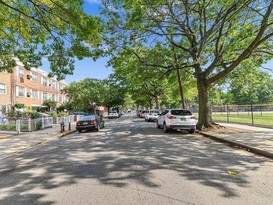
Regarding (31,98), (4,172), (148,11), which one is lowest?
(4,172)

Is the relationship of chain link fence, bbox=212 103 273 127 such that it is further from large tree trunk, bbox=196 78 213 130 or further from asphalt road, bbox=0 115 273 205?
asphalt road, bbox=0 115 273 205

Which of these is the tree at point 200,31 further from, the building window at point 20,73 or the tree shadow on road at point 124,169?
the building window at point 20,73

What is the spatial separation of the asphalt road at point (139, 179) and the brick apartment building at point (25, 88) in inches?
982

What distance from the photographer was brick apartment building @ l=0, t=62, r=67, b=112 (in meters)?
29.2

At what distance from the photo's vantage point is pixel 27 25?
11281 millimetres

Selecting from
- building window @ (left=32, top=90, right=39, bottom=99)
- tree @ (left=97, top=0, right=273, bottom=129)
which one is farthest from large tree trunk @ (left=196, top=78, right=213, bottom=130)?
building window @ (left=32, top=90, right=39, bottom=99)

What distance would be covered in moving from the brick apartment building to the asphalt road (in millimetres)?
24945

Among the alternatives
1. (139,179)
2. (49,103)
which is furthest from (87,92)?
(139,179)

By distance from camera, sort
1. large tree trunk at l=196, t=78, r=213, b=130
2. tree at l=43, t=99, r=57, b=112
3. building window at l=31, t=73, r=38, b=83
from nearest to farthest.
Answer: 1. large tree trunk at l=196, t=78, r=213, b=130
2. building window at l=31, t=73, r=38, b=83
3. tree at l=43, t=99, r=57, b=112

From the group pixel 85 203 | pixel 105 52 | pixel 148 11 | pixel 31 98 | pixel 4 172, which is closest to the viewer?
pixel 85 203

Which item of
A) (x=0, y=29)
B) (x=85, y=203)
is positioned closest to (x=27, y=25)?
(x=0, y=29)

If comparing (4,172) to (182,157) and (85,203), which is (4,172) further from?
(182,157)

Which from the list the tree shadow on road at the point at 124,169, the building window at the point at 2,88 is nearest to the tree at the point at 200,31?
the tree shadow on road at the point at 124,169

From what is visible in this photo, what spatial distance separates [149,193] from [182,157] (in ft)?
11.1
